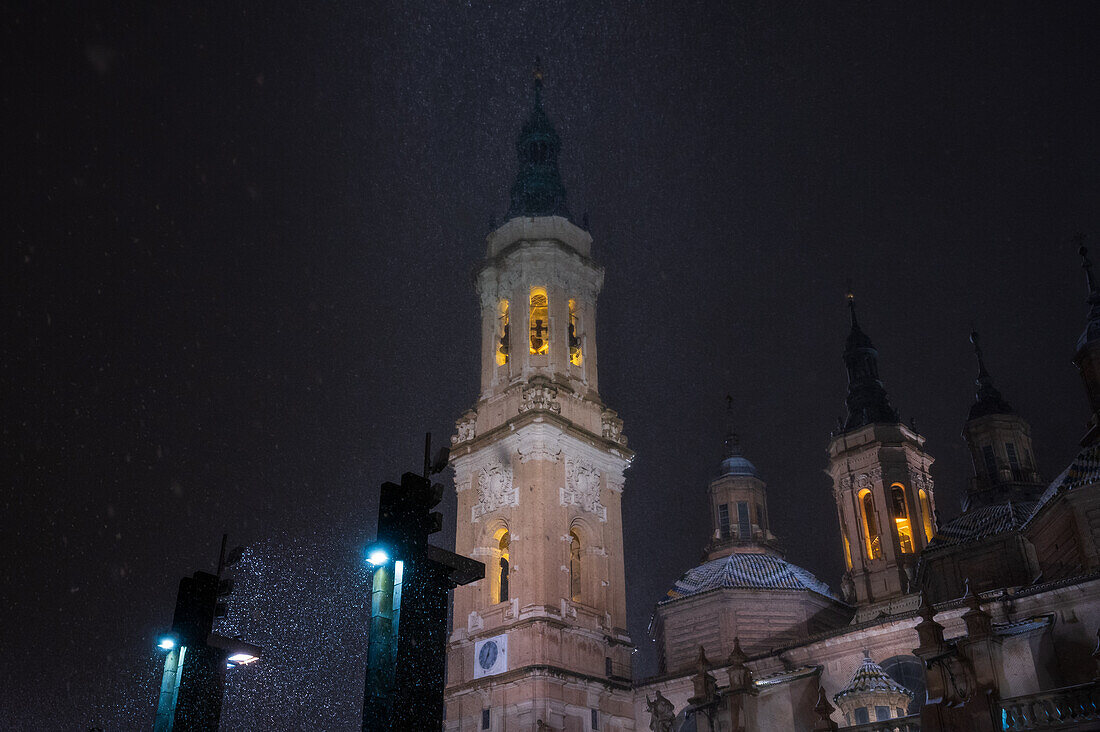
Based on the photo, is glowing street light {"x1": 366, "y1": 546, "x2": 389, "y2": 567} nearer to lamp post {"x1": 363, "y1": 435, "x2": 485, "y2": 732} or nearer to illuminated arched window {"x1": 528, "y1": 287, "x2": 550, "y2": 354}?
lamp post {"x1": 363, "y1": 435, "x2": 485, "y2": 732}

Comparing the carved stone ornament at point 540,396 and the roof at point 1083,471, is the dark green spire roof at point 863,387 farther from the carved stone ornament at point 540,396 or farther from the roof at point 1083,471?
the carved stone ornament at point 540,396

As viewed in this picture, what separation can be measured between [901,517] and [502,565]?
73.2 ft

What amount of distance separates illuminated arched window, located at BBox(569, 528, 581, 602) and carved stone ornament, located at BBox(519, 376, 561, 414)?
481cm

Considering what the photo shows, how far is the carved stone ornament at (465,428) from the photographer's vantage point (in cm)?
3744

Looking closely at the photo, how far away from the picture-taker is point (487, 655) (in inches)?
1270

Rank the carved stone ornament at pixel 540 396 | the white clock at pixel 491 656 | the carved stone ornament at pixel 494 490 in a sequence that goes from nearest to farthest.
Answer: the white clock at pixel 491 656
the carved stone ornament at pixel 494 490
the carved stone ornament at pixel 540 396

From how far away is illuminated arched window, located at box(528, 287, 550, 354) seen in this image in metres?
38.2

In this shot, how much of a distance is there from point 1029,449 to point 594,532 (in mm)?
23275

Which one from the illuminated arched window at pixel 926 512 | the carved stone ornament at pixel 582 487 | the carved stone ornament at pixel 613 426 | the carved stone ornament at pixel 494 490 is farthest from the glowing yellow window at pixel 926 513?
the carved stone ornament at pixel 494 490

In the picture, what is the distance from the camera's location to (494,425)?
3678 centimetres

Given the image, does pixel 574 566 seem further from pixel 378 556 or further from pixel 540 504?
pixel 378 556

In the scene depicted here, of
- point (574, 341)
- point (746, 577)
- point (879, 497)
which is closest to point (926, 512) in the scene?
point (879, 497)

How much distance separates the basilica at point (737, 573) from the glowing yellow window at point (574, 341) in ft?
0.28

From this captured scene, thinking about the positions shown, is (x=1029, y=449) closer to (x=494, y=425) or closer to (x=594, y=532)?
(x=594, y=532)
